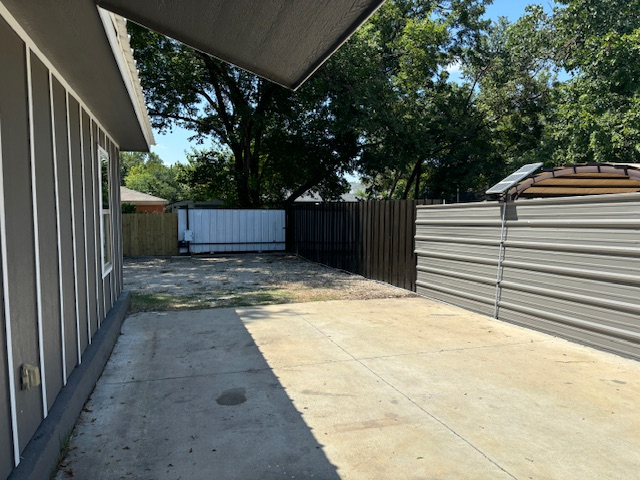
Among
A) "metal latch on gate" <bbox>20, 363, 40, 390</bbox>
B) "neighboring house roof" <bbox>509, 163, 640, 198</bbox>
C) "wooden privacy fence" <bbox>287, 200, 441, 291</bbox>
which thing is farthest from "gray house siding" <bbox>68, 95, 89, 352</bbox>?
"wooden privacy fence" <bbox>287, 200, 441, 291</bbox>

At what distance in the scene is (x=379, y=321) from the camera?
21.0 ft

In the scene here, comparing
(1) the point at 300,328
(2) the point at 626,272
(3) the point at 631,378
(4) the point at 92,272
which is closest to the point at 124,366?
(4) the point at 92,272

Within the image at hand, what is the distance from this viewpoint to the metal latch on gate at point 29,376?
2387 mm

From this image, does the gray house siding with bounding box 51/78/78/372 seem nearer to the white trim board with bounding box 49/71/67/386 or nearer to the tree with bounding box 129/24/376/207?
the white trim board with bounding box 49/71/67/386

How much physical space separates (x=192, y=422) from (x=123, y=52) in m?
2.76

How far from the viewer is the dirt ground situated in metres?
7.93

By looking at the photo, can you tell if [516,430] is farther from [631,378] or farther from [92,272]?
[92,272]

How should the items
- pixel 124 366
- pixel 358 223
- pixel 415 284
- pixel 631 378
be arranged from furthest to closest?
pixel 358 223 < pixel 415 284 < pixel 124 366 < pixel 631 378

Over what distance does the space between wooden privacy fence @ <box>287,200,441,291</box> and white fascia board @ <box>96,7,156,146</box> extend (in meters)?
5.34

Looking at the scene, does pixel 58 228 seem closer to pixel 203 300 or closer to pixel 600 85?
pixel 203 300

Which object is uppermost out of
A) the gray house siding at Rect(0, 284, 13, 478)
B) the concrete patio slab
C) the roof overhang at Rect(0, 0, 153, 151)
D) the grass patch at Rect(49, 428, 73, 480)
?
the roof overhang at Rect(0, 0, 153, 151)

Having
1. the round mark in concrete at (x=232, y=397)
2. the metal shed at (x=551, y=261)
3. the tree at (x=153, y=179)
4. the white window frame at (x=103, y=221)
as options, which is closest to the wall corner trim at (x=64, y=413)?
the white window frame at (x=103, y=221)

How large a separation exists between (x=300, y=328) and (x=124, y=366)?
7.51 ft

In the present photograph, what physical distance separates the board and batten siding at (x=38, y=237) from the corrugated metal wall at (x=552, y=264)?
5293 millimetres
